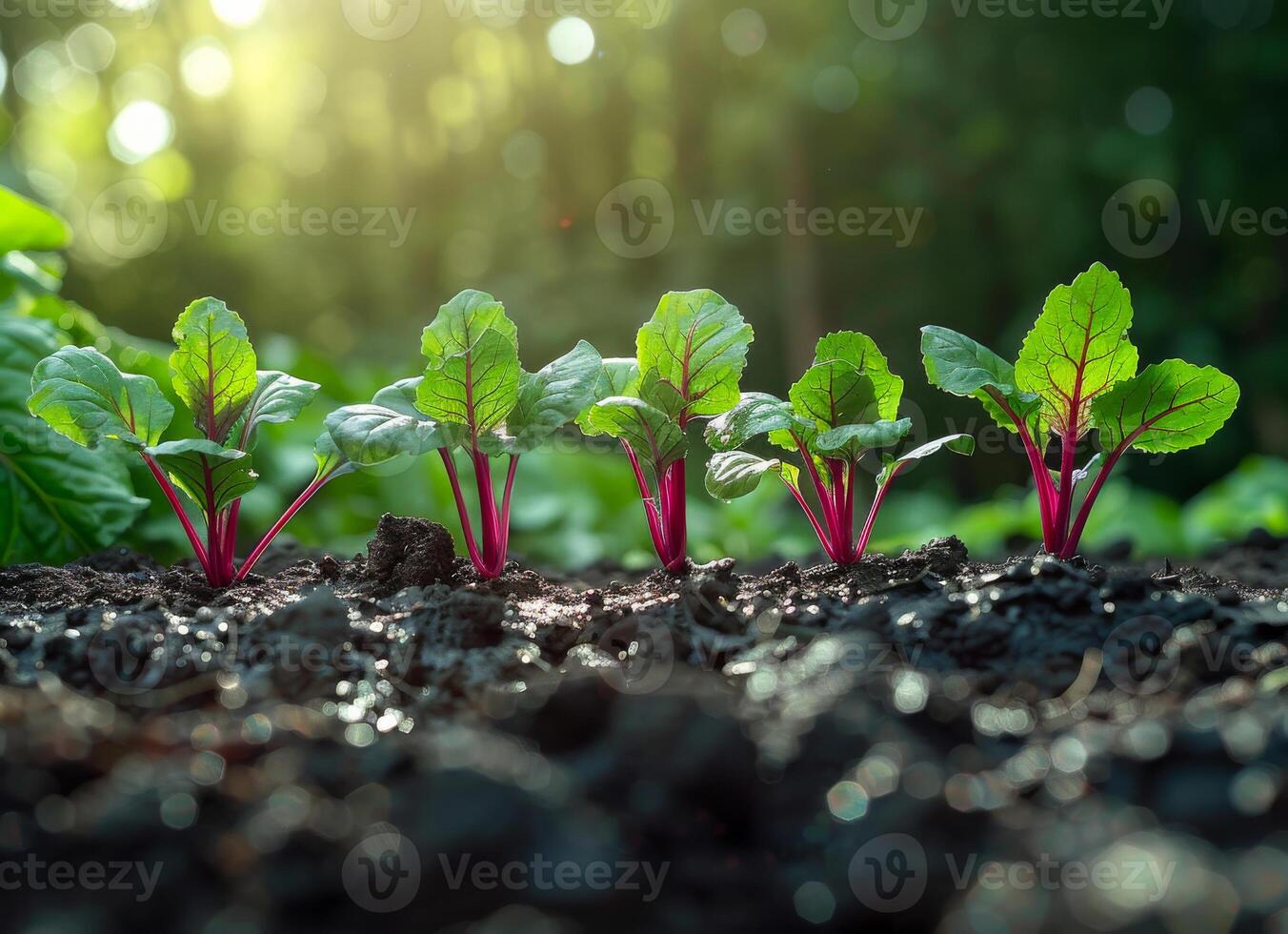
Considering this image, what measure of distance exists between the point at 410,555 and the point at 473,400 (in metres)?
0.31

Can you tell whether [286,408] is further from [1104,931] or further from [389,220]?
[389,220]

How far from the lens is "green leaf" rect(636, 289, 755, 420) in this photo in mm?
1667

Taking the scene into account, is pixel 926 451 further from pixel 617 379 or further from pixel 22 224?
pixel 22 224

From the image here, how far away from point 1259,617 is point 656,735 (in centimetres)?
96

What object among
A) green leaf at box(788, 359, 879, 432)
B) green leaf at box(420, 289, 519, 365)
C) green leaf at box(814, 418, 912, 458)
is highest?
green leaf at box(420, 289, 519, 365)

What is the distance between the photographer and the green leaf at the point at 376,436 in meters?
1.46

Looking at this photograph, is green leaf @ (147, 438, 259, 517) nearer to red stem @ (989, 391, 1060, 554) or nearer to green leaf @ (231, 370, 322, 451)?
green leaf @ (231, 370, 322, 451)

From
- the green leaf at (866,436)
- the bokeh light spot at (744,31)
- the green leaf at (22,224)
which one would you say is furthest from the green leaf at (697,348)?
the bokeh light spot at (744,31)

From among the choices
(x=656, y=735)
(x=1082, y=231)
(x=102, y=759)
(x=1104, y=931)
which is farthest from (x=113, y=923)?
(x=1082, y=231)

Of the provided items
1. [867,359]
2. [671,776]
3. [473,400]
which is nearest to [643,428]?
[473,400]

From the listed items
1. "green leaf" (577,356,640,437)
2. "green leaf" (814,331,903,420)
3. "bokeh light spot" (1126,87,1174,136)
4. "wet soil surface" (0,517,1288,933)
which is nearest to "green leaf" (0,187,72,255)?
"wet soil surface" (0,517,1288,933)

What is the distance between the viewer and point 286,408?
1.66 metres

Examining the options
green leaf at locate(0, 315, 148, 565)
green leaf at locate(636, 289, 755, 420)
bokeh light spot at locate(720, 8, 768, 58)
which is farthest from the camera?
bokeh light spot at locate(720, 8, 768, 58)

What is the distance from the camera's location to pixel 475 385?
61.7 inches
